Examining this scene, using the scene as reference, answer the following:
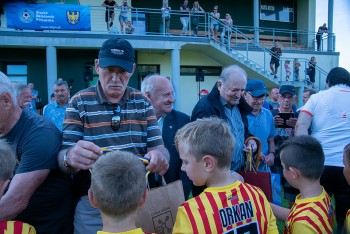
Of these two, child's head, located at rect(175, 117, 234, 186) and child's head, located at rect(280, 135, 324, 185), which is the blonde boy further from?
child's head, located at rect(280, 135, 324, 185)

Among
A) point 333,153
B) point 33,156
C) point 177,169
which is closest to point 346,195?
point 333,153

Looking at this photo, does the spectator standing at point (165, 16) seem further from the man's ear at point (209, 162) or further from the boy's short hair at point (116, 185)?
the boy's short hair at point (116, 185)

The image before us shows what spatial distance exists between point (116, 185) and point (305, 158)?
4.43 feet

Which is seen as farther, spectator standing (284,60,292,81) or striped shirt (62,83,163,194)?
spectator standing (284,60,292,81)

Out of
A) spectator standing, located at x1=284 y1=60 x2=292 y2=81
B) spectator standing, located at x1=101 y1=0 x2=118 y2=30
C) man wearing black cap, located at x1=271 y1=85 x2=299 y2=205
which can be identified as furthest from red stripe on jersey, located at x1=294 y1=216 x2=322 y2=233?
spectator standing, located at x1=284 y1=60 x2=292 y2=81

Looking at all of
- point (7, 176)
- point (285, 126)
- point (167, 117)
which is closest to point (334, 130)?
point (285, 126)

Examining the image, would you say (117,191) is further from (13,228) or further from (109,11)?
(109,11)

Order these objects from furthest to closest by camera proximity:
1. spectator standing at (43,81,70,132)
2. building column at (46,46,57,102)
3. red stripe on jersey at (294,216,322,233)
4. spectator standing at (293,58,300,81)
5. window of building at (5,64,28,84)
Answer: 1. spectator standing at (293,58,300,81)
2. window of building at (5,64,28,84)
3. building column at (46,46,57,102)
4. spectator standing at (43,81,70,132)
5. red stripe on jersey at (294,216,322,233)

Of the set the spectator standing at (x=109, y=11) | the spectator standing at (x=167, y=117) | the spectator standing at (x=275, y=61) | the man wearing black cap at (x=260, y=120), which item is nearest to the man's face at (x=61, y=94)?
the spectator standing at (x=167, y=117)

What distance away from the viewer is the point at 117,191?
150 centimetres

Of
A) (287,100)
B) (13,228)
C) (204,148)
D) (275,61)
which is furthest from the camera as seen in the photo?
(275,61)

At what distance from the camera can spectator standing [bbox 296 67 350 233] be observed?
319 centimetres

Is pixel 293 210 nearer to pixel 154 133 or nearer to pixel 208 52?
pixel 154 133

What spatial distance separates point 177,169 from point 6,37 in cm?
1255
